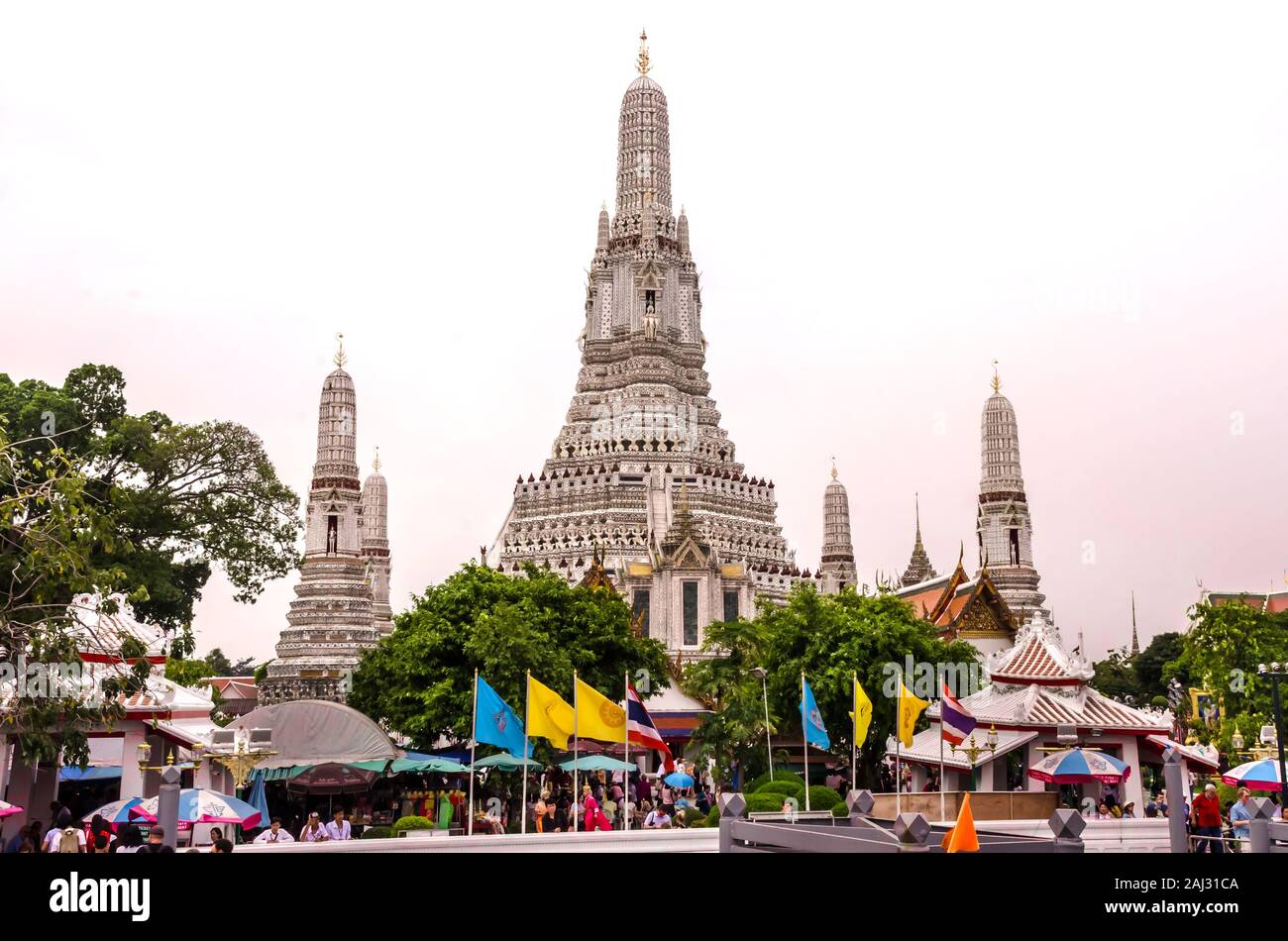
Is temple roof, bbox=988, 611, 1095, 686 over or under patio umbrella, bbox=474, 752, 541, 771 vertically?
over

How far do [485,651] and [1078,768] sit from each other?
15.9 m

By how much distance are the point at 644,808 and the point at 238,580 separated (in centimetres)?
2074

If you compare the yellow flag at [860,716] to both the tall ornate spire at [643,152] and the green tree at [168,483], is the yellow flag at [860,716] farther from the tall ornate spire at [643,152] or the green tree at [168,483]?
the tall ornate spire at [643,152]

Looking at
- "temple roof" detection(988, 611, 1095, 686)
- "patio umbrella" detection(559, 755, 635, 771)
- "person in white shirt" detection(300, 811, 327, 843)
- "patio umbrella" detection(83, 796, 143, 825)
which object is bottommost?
"person in white shirt" detection(300, 811, 327, 843)

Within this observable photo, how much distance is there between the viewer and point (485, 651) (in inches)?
1500

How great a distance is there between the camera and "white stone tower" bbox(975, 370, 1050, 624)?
77.4 m

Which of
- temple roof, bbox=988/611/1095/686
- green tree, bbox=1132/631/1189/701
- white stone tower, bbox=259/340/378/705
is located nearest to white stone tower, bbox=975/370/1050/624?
green tree, bbox=1132/631/1189/701

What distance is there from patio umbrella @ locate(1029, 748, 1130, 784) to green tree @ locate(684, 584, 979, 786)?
858 cm

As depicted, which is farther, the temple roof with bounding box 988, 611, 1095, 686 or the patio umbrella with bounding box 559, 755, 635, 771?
the patio umbrella with bounding box 559, 755, 635, 771

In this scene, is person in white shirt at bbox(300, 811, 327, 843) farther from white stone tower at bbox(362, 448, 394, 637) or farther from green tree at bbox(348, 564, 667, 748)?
white stone tower at bbox(362, 448, 394, 637)

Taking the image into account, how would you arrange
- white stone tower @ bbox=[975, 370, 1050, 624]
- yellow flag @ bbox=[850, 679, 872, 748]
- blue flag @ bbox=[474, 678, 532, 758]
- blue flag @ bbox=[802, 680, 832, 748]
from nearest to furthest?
blue flag @ bbox=[474, 678, 532, 758] < blue flag @ bbox=[802, 680, 832, 748] < yellow flag @ bbox=[850, 679, 872, 748] < white stone tower @ bbox=[975, 370, 1050, 624]

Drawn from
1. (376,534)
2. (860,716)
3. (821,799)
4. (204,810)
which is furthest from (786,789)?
(376,534)

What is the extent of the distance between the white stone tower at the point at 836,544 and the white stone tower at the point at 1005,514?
7.93 m
